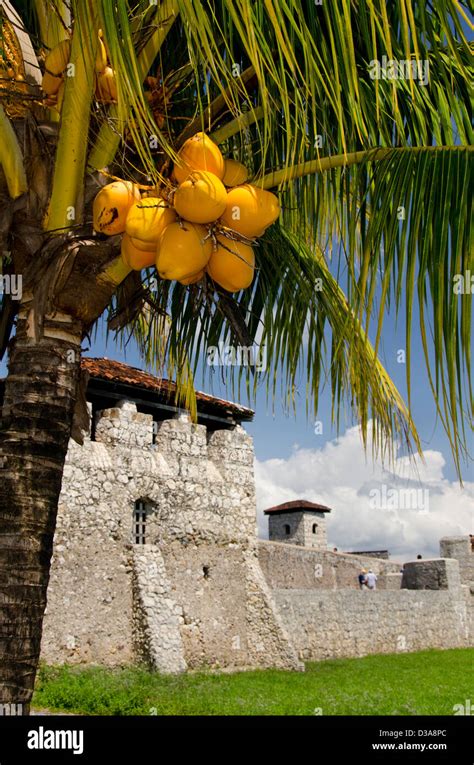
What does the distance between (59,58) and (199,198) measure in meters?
0.91

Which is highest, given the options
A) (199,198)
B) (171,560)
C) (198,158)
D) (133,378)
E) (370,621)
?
(133,378)

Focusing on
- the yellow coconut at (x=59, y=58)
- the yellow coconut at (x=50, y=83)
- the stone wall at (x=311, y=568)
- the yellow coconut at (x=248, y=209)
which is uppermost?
the yellow coconut at (x=59, y=58)

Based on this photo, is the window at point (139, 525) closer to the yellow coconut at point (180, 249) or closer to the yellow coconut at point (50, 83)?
the yellow coconut at point (50, 83)

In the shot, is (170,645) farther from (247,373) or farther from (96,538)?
(247,373)

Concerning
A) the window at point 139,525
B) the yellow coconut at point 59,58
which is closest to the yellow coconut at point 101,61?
the yellow coconut at point 59,58

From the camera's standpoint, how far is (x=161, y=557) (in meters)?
14.2

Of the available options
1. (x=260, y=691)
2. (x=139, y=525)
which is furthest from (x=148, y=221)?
(x=139, y=525)

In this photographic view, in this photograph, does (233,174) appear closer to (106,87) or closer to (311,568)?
(106,87)

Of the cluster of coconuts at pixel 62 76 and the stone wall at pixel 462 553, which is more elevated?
the cluster of coconuts at pixel 62 76

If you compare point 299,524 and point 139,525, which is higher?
point 299,524

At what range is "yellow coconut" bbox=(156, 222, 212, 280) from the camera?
8.21 feet

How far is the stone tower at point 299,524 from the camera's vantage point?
27.2m

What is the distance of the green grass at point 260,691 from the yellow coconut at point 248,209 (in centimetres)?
738

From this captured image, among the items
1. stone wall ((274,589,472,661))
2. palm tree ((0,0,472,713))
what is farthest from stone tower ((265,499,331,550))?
palm tree ((0,0,472,713))
